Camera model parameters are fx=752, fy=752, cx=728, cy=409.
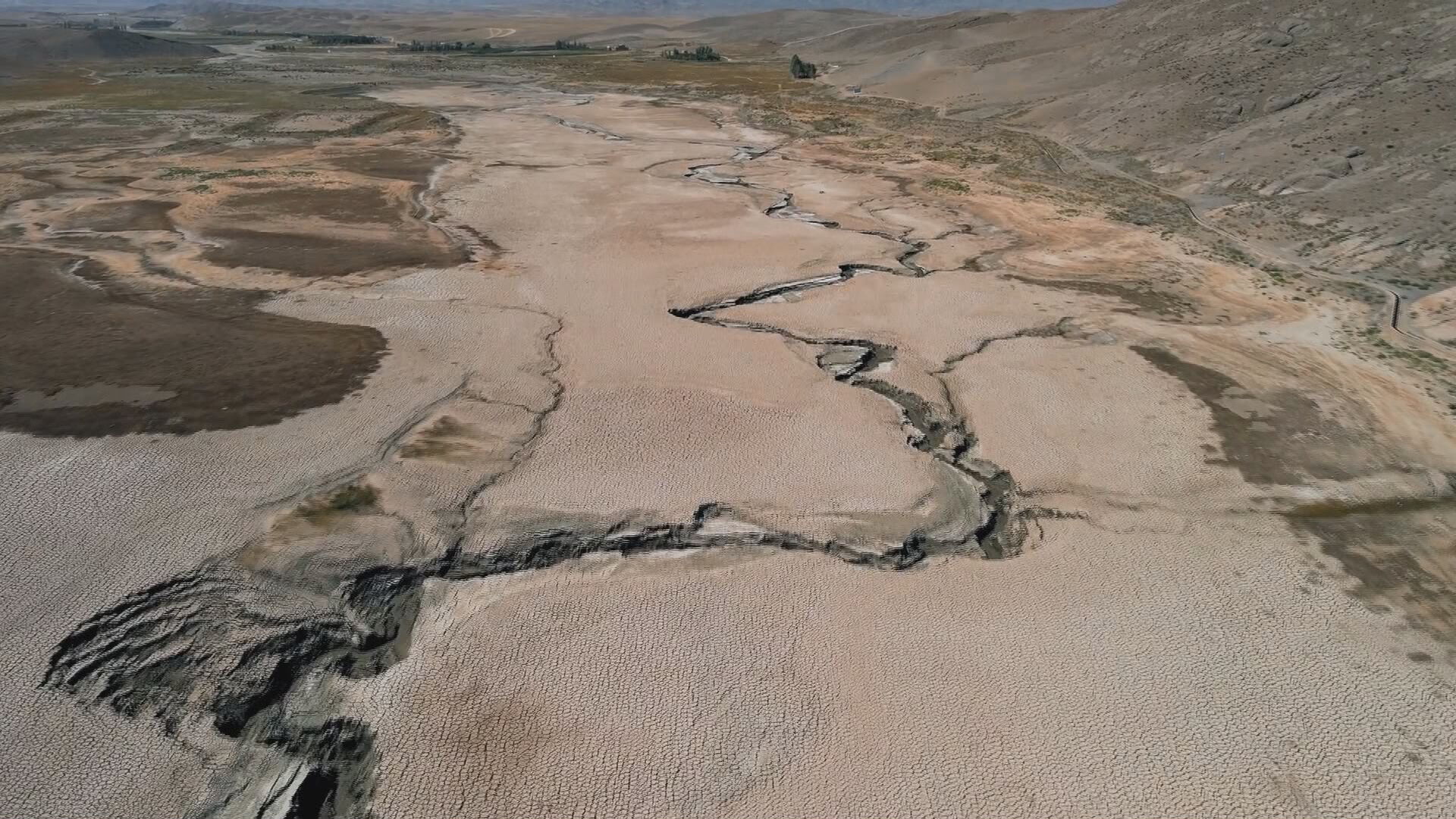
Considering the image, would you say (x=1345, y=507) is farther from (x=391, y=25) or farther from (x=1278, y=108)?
(x=391, y=25)

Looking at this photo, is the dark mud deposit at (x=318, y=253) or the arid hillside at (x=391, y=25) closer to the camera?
the dark mud deposit at (x=318, y=253)

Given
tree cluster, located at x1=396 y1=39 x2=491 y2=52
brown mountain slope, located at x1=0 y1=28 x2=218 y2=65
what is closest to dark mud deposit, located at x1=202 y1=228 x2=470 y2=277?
brown mountain slope, located at x1=0 y1=28 x2=218 y2=65

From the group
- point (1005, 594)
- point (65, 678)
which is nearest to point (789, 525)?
point (1005, 594)

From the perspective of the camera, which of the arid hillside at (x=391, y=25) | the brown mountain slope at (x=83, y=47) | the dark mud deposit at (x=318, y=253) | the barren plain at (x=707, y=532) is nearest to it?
the barren plain at (x=707, y=532)

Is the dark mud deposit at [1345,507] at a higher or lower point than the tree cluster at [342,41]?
lower

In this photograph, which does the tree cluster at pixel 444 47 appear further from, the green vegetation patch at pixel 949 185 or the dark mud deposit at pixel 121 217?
the green vegetation patch at pixel 949 185

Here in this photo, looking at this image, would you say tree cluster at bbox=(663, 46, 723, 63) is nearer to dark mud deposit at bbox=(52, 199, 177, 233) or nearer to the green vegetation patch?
the green vegetation patch

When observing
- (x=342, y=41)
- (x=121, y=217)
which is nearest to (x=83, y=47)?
(x=342, y=41)

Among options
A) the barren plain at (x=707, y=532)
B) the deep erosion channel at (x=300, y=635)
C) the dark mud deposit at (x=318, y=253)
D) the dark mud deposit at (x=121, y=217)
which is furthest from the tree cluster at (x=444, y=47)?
the deep erosion channel at (x=300, y=635)
